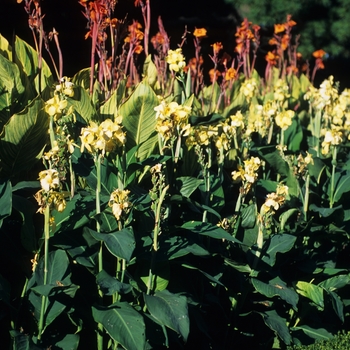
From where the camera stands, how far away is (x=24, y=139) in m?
3.12

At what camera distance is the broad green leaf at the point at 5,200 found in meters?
2.74

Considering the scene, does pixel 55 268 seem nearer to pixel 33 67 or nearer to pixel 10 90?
pixel 10 90

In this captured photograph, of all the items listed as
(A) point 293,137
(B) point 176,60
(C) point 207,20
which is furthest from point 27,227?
(C) point 207,20

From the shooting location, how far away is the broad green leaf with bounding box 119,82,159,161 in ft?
11.0

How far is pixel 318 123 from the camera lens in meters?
4.83

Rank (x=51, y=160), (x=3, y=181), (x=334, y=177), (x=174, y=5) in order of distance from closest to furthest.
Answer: (x=51, y=160)
(x=3, y=181)
(x=334, y=177)
(x=174, y=5)

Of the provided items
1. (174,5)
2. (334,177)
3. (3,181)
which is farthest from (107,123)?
(174,5)

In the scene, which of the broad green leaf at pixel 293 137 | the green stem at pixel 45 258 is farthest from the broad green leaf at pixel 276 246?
the broad green leaf at pixel 293 137

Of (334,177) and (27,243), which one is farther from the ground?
(27,243)

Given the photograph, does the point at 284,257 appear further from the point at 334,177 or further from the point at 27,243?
the point at 27,243

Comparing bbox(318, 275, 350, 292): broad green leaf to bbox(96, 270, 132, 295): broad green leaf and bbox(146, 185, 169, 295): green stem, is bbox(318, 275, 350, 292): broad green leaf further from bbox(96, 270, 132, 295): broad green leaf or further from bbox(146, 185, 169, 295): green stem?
bbox(96, 270, 132, 295): broad green leaf

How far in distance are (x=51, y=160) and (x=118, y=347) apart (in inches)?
34.3

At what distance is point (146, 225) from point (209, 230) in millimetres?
304

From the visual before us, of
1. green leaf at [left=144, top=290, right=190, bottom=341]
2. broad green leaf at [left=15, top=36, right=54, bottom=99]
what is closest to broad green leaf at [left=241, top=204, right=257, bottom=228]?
green leaf at [left=144, top=290, right=190, bottom=341]
